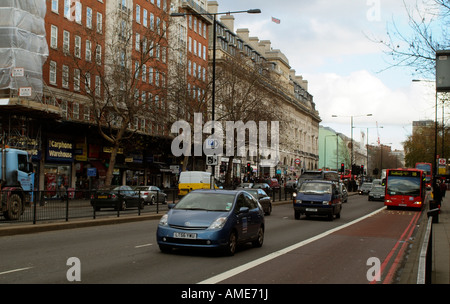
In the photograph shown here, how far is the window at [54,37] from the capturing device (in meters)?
41.0

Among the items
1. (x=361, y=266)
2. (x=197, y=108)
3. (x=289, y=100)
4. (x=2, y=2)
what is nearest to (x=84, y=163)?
(x=197, y=108)

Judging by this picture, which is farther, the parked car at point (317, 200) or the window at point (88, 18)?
the window at point (88, 18)

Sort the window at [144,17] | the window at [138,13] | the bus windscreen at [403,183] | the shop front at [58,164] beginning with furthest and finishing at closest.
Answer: the window at [144,17] < the window at [138,13] < the shop front at [58,164] < the bus windscreen at [403,183]

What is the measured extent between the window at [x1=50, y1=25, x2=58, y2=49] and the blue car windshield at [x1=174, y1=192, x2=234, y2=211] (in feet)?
106

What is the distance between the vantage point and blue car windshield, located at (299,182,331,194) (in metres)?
24.1

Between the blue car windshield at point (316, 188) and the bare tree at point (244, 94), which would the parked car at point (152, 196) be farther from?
the bare tree at point (244, 94)

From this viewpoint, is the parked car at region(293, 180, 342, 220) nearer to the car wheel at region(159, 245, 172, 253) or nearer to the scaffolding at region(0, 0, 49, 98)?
the car wheel at region(159, 245, 172, 253)

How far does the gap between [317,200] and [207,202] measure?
12409 millimetres

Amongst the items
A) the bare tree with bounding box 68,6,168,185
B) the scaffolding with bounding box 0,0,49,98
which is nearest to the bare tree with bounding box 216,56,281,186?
the bare tree with bounding box 68,6,168,185

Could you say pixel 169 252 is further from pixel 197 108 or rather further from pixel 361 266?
pixel 197 108

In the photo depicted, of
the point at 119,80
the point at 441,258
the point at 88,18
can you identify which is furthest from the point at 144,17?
the point at 441,258

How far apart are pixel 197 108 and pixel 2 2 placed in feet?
60.2

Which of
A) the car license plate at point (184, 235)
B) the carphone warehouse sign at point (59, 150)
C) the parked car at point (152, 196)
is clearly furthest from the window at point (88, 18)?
the car license plate at point (184, 235)

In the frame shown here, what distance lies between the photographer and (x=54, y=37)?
41.4m
